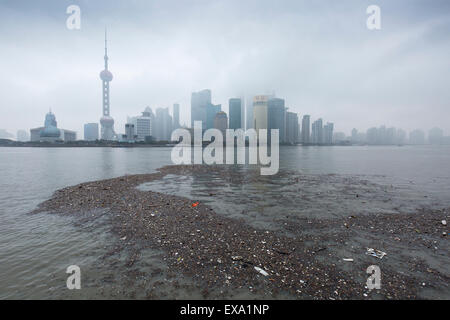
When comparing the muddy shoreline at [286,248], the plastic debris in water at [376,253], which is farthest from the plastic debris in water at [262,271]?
the plastic debris in water at [376,253]

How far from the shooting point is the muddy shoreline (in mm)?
6703

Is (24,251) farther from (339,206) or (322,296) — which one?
(339,206)

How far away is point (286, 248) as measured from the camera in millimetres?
9180

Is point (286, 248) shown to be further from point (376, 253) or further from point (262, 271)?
point (376, 253)

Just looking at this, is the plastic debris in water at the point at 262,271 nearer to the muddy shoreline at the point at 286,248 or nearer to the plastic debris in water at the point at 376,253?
the muddy shoreline at the point at 286,248

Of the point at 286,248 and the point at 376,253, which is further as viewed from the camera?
the point at 286,248

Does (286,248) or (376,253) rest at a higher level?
(286,248)

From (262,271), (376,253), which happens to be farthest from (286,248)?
(376,253)

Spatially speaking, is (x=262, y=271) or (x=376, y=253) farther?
(x=376, y=253)

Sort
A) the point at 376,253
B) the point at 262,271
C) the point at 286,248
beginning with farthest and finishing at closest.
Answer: the point at 286,248 < the point at 376,253 < the point at 262,271

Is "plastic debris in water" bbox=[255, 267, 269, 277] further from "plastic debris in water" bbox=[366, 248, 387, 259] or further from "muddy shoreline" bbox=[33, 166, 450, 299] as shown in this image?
"plastic debris in water" bbox=[366, 248, 387, 259]

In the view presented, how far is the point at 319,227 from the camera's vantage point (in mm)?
11867

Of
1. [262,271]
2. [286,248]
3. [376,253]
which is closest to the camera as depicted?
[262,271]
